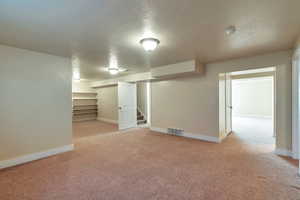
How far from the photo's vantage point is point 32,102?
2.96 metres

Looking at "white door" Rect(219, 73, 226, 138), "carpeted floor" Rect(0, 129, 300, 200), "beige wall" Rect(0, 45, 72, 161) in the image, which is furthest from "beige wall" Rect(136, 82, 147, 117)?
"beige wall" Rect(0, 45, 72, 161)

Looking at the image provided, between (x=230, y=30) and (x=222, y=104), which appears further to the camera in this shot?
(x=222, y=104)

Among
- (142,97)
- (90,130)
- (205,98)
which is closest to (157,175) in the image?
(205,98)

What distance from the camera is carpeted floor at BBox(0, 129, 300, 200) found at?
1854 millimetres

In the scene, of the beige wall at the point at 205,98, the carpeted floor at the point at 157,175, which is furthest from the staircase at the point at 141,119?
the carpeted floor at the point at 157,175

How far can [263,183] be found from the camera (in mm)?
2049

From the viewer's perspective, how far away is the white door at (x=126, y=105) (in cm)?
567

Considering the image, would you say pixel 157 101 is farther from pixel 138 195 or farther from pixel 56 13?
pixel 56 13

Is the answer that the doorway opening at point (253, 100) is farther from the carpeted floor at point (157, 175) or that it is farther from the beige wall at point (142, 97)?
the carpeted floor at point (157, 175)

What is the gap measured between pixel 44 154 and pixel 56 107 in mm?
1038

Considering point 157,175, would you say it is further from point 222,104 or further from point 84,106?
point 84,106

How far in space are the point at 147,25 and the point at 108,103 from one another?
249 inches

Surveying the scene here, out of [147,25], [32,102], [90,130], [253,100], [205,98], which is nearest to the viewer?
[147,25]

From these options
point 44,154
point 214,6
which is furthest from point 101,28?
point 44,154
